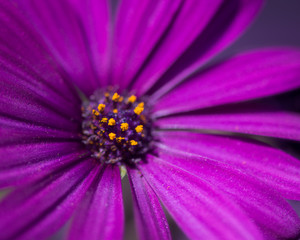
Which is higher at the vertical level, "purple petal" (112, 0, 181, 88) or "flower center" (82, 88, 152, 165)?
"purple petal" (112, 0, 181, 88)

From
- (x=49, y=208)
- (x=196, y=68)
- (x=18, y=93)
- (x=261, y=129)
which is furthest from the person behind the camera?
(x=196, y=68)

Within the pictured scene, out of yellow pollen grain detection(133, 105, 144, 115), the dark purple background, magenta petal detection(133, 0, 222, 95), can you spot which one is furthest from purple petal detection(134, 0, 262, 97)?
the dark purple background

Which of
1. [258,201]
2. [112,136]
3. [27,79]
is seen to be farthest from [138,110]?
[258,201]

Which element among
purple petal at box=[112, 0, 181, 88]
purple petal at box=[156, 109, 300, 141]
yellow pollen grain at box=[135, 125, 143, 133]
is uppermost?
purple petal at box=[112, 0, 181, 88]

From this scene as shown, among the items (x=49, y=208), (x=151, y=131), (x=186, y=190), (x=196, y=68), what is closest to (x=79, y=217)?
(x=49, y=208)

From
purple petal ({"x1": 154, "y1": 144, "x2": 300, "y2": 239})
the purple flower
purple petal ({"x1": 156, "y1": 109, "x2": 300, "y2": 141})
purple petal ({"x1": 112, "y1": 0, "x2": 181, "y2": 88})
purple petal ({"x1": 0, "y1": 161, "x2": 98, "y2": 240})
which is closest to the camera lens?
purple petal ({"x1": 0, "y1": 161, "x2": 98, "y2": 240})

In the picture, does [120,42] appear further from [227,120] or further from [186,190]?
[186,190]

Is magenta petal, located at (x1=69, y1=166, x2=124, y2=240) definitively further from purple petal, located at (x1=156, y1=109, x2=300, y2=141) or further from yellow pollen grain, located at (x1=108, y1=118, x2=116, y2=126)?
purple petal, located at (x1=156, y1=109, x2=300, y2=141)

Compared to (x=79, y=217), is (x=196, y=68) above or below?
above
